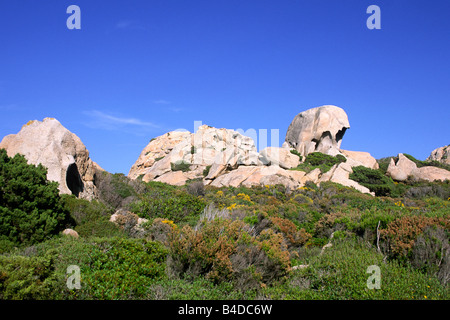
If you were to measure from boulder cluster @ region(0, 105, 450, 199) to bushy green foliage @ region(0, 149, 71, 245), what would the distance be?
262 cm

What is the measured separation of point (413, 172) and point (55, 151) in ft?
122

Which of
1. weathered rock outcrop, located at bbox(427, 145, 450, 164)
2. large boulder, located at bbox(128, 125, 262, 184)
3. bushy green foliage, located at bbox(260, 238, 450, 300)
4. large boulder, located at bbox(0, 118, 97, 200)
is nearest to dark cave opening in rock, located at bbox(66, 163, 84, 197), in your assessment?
large boulder, located at bbox(0, 118, 97, 200)

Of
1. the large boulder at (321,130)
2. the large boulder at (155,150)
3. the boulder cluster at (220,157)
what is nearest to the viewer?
the boulder cluster at (220,157)

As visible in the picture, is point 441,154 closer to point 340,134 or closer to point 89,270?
point 340,134

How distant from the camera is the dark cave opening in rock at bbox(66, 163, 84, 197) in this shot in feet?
47.4

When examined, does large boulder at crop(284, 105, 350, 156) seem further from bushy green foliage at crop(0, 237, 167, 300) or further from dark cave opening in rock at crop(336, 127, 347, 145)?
bushy green foliage at crop(0, 237, 167, 300)

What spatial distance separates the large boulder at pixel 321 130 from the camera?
190ft

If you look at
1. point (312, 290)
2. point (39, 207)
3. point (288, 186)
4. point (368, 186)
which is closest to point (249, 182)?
point (288, 186)

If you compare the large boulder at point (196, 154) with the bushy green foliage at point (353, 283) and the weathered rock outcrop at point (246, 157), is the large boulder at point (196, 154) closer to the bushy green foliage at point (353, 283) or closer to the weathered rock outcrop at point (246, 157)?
the weathered rock outcrop at point (246, 157)

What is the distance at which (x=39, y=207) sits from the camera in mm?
10789

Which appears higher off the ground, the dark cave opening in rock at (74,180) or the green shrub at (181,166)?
the green shrub at (181,166)

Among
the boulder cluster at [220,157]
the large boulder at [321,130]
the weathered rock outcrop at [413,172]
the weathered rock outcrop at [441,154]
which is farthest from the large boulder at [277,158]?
the weathered rock outcrop at [441,154]
